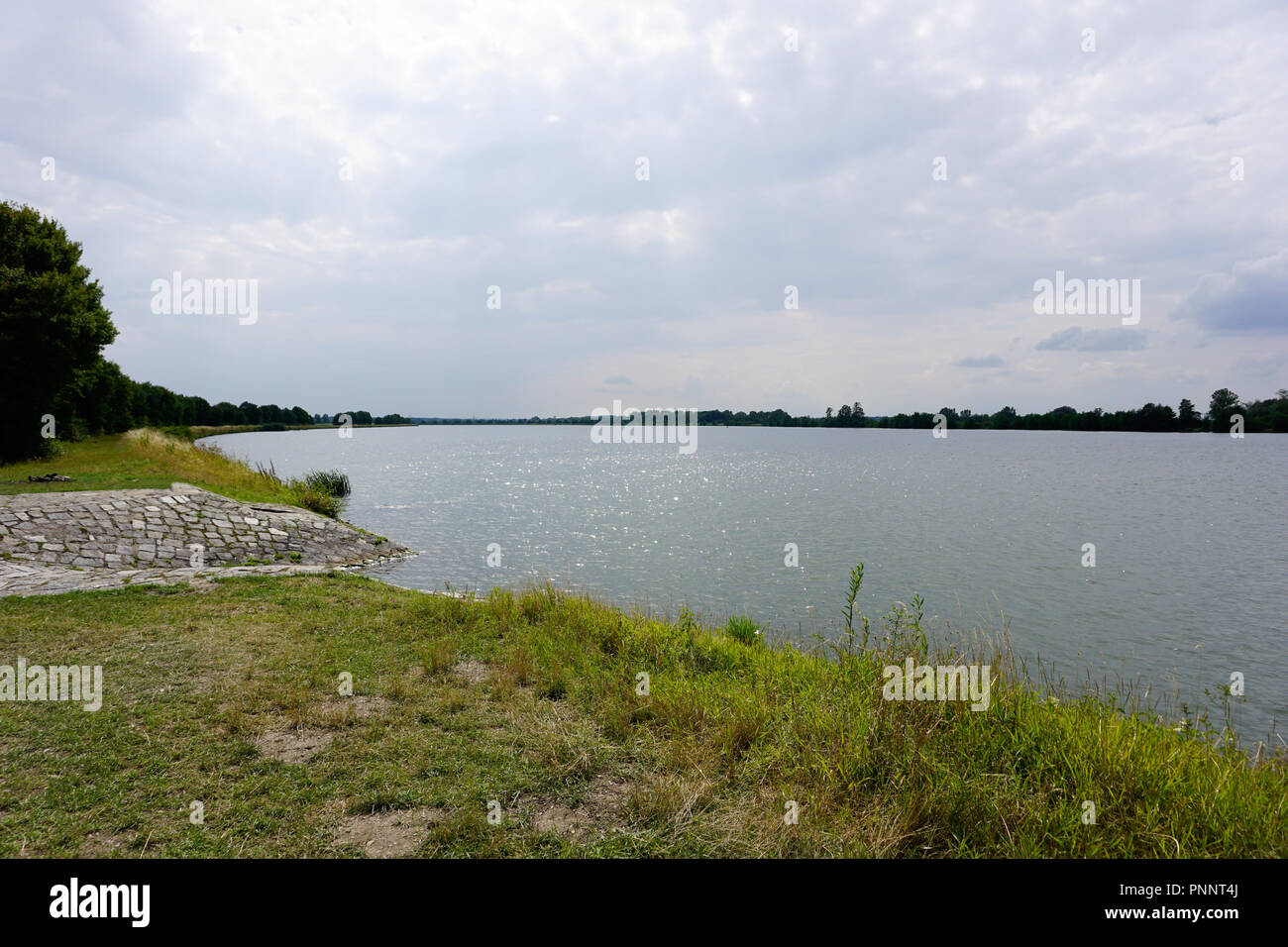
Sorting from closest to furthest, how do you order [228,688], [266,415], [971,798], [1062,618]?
1. [971,798]
2. [228,688]
3. [1062,618]
4. [266,415]

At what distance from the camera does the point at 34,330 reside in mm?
25438

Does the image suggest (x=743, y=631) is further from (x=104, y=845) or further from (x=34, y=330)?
(x=34, y=330)

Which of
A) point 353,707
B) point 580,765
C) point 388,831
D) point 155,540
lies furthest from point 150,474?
point 580,765

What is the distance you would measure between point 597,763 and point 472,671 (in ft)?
11.1

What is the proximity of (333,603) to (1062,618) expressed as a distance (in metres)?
17.4

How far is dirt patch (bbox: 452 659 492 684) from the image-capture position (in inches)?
310

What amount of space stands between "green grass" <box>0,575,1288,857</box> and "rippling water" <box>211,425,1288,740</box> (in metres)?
7.09

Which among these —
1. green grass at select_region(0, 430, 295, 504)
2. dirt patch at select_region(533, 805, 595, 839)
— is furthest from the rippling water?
dirt patch at select_region(533, 805, 595, 839)
